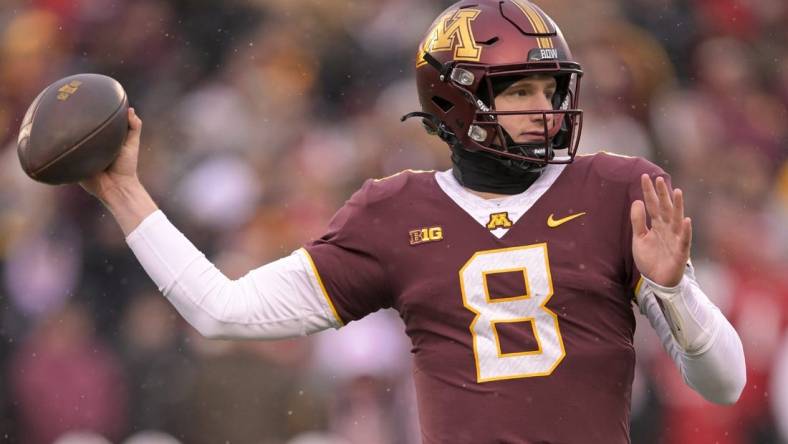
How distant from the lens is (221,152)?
5973 mm

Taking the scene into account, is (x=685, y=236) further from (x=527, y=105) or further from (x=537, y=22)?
(x=537, y=22)

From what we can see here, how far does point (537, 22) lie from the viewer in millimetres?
3070

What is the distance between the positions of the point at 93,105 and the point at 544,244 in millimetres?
1098

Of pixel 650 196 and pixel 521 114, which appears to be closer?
pixel 650 196

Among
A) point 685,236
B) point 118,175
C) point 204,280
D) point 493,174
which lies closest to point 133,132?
point 118,175

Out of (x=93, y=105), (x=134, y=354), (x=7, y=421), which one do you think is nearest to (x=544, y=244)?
(x=93, y=105)

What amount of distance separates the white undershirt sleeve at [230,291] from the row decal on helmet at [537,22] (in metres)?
0.77

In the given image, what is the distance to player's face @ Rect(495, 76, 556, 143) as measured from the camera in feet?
9.71

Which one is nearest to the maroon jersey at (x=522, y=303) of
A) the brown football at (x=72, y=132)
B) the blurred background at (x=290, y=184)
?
the brown football at (x=72, y=132)

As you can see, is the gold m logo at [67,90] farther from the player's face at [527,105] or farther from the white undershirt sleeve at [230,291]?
the player's face at [527,105]

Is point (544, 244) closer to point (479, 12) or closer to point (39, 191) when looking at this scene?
point (479, 12)

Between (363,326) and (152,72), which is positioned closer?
(363,326)

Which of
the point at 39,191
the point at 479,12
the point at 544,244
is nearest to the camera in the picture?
the point at 544,244

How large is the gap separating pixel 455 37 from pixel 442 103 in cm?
18
